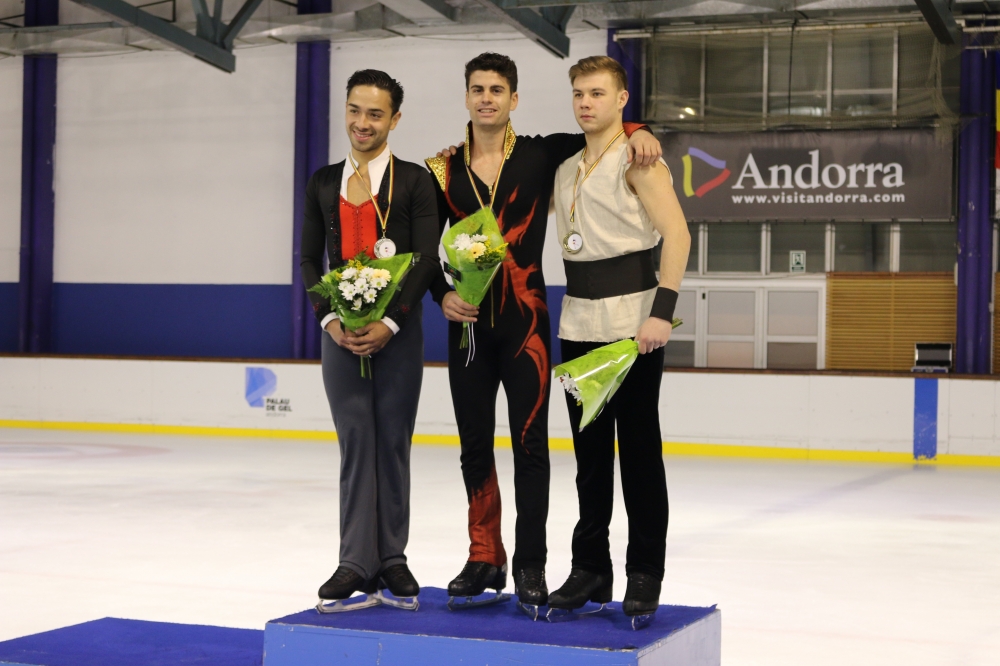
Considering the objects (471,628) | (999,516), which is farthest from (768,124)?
(471,628)

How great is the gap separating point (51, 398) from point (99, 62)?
4623 mm

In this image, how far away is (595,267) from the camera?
3.61m

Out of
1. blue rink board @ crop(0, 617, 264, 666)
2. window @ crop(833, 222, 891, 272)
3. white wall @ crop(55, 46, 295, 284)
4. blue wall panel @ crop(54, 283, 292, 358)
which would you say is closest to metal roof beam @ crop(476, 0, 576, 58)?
window @ crop(833, 222, 891, 272)

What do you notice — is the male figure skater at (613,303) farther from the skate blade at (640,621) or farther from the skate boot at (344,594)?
the skate boot at (344,594)

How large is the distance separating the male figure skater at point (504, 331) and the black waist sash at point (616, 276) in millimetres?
158

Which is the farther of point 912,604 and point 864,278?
point 864,278

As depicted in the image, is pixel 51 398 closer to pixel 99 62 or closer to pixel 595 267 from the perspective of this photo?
pixel 99 62

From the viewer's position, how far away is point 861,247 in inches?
536

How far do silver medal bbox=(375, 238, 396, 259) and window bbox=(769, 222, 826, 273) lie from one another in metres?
10.7

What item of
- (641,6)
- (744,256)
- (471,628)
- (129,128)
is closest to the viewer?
(471,628)

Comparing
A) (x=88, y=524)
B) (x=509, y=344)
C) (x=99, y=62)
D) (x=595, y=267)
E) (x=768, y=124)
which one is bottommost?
(x=88, y=524)

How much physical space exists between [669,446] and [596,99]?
9370 millimetres

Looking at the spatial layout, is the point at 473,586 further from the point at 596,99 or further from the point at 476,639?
the point at 596,99

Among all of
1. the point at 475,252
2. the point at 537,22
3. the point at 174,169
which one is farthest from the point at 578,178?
the point at 174,169
